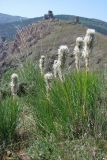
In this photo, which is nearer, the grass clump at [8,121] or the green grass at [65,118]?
the green grass at [65,118]

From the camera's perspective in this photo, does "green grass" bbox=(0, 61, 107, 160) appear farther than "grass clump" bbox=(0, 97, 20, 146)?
No

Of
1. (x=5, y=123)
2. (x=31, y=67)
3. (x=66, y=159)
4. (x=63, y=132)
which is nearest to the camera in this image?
(x=66, y=159)

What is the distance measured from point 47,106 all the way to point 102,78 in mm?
909

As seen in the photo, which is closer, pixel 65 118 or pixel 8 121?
pixel 65 118

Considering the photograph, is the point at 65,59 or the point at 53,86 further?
the point at 53,86

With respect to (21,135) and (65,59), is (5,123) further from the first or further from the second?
(65,59)

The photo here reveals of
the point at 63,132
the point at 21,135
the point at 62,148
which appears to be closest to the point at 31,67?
the point at 21,135

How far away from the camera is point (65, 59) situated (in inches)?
263

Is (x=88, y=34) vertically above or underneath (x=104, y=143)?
above

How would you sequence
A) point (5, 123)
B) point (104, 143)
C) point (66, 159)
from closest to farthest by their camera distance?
point (66, 159)
point (104, 143)
point (5, 123)

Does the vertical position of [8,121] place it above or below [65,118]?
below

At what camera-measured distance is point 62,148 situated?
Answer: 6.12 metres

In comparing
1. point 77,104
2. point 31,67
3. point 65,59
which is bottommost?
point 31,67

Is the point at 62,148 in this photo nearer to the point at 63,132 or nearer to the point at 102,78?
the point at 63,132
